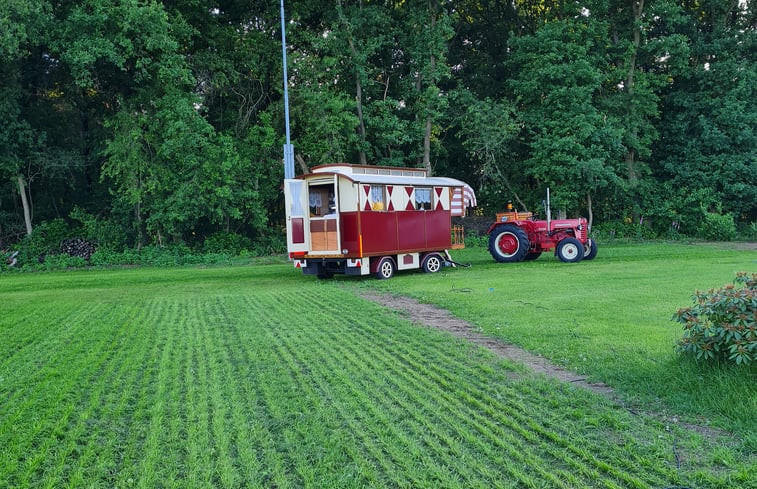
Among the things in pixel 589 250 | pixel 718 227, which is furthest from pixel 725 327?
pixel 718 227

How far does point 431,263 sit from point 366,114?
37.2 ft

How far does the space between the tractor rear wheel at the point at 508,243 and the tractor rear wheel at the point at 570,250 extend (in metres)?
1.00

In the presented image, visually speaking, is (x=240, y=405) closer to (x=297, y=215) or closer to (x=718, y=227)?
(x=297, y=215)

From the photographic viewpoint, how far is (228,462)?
12.3 feet

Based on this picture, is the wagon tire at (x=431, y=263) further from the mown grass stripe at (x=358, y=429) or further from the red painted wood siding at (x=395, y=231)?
the mown grass stripe at (x=358, y=429)

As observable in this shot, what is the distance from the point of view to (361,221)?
14477mm

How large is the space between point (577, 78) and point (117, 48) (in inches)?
759

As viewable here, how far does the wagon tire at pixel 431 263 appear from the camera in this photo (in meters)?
16.4

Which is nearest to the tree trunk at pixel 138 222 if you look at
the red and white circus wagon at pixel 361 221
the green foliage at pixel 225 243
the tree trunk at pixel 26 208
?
the green foliage at pixel 225 243

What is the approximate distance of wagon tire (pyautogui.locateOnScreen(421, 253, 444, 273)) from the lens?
16.4 meters

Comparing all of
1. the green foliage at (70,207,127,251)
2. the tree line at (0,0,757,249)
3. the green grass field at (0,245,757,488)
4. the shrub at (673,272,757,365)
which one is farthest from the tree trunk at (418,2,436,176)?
the shrub at (673,272,757,365)

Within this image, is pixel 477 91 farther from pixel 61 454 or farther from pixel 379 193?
pixel 61 454

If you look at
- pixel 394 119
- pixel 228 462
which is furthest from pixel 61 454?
pixel 394 119

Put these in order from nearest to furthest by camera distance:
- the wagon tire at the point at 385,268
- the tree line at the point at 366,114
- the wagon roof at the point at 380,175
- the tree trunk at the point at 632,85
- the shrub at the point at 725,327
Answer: the shrub at the point at 725,327 < the wagon roof at the point at 380,175 < the wagon tire at the point at 385,268 < the tree line at the point at 366,114 < the tree trunk at the point at 632,85
